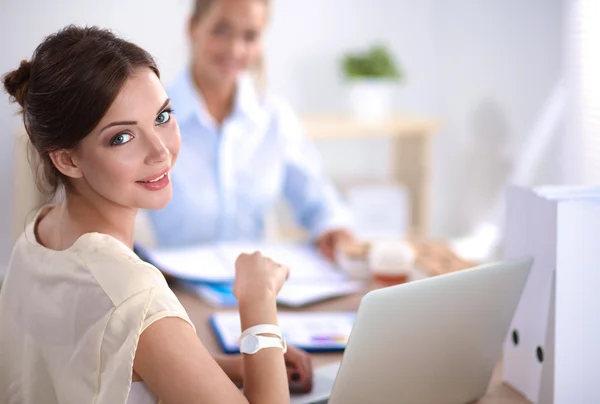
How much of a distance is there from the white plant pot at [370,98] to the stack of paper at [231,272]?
5.88 feet

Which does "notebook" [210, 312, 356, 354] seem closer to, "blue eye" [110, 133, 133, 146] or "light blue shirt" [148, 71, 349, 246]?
"blue eye" [110, 133, 133, 146]

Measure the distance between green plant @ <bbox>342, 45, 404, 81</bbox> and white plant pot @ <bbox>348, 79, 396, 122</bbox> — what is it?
32 millimetres

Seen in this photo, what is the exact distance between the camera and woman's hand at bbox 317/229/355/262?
2.02 meters

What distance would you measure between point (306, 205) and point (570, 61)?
40.6 inches

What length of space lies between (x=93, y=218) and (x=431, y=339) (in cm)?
50

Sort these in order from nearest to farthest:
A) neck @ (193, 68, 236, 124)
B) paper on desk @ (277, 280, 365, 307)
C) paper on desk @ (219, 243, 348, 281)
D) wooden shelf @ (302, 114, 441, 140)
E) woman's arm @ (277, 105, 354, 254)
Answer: paper on desk @ (277, 280, 365, 307) < paper on desk @ (219, 243, 348, 281) < woman's arm @ (277, 105, 354, 254) < neck @ (193, 68, 236, 124) < wooden shelf @ (302, 114, 441, 140)

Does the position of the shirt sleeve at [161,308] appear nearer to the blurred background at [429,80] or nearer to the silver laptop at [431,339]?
the silver laptop at [431,339]

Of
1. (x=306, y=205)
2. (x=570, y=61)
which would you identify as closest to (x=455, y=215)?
(x=306, y=205)

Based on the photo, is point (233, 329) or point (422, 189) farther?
point (422, 189)

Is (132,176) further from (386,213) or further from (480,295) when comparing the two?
(386,213)

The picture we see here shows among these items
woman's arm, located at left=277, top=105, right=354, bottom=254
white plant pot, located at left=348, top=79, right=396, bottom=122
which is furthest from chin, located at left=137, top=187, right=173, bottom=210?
→ white plant pot, located at left=348, top=79, right=396, bottom=122

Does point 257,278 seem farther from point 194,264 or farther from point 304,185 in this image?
point 304,185

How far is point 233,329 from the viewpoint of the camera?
1.48 metres

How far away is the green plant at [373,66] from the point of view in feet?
12.3
